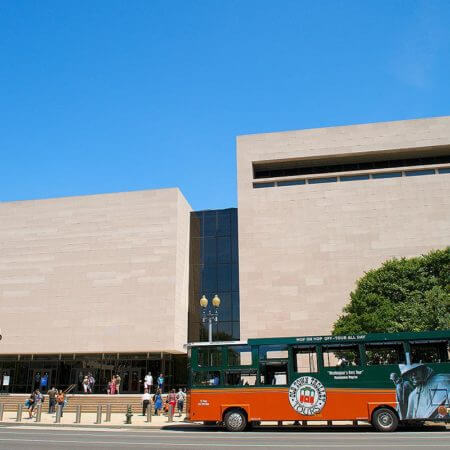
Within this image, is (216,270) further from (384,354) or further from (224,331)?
(384,354)

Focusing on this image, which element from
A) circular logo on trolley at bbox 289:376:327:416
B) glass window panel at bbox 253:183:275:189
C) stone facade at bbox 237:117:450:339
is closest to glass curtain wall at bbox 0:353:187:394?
stone facade at bbox 237:117:450:339

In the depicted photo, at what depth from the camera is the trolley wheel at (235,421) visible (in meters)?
18.2

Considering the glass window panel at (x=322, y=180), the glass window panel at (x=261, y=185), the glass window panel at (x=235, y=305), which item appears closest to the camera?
the glass window panel at (x=235, y=305)

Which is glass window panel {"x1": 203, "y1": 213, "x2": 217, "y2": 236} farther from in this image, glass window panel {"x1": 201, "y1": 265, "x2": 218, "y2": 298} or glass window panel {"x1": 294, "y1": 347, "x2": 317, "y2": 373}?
glass window panel {"x1": 294, "y1": 347, "x2": 317, "y2": 373}

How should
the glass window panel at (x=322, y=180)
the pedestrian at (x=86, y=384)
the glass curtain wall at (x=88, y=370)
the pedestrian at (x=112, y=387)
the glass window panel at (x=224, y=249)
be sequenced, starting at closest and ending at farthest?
1. the pedestrian at (x=112, y=387)
2. the pedestrian at (x=86, y=384)
3. the glass curtain wall at (x=88, y=370)
4. the glass window panel at (x=322, y=180)
5. the glass window panel at (x=224, y=249)

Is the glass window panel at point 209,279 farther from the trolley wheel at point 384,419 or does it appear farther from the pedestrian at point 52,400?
the trolley wheel at point 384,419

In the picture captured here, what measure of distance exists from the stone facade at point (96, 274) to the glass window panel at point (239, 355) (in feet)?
66.7

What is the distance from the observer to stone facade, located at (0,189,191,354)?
39469 mm

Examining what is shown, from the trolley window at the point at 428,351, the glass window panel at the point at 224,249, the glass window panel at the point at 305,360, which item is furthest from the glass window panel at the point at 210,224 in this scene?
Result: the trolley window at the point at 428,351

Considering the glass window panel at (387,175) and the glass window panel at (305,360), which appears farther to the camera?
the glass window panel at (387,175)

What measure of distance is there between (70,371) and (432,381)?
32.3m

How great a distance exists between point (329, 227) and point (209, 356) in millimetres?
23422

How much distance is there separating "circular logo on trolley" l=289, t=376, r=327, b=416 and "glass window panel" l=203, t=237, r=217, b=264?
25.1 m

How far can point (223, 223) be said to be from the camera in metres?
43.8
